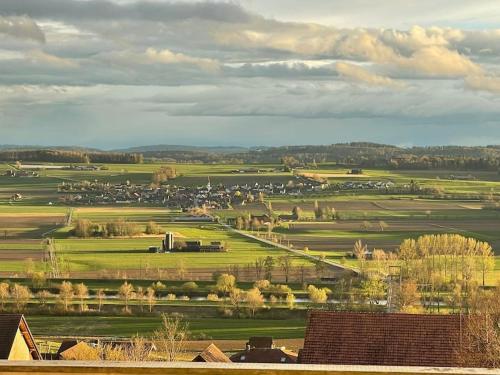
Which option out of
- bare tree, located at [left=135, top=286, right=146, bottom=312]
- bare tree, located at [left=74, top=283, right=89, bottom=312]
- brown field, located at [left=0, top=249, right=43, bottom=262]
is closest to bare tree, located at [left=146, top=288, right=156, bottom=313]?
bare tree, located at [left=135, top=286, right=146, bottom=312]

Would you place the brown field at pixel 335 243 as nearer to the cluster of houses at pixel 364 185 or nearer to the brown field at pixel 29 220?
the brown field at pixel 29 220

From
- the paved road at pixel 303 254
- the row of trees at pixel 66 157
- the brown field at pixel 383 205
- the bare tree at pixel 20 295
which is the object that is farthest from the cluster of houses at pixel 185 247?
the row of trees at pixel 66 157

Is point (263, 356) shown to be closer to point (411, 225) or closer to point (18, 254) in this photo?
point (18, 254)

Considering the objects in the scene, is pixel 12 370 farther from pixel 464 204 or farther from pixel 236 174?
pixel 236 174

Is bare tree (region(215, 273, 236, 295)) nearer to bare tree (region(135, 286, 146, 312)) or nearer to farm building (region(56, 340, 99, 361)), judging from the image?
bare tree (region(135, 286, 146, 312))

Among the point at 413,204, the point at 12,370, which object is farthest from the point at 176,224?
the point at 12,370

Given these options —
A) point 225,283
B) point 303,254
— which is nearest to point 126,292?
point 225,283
